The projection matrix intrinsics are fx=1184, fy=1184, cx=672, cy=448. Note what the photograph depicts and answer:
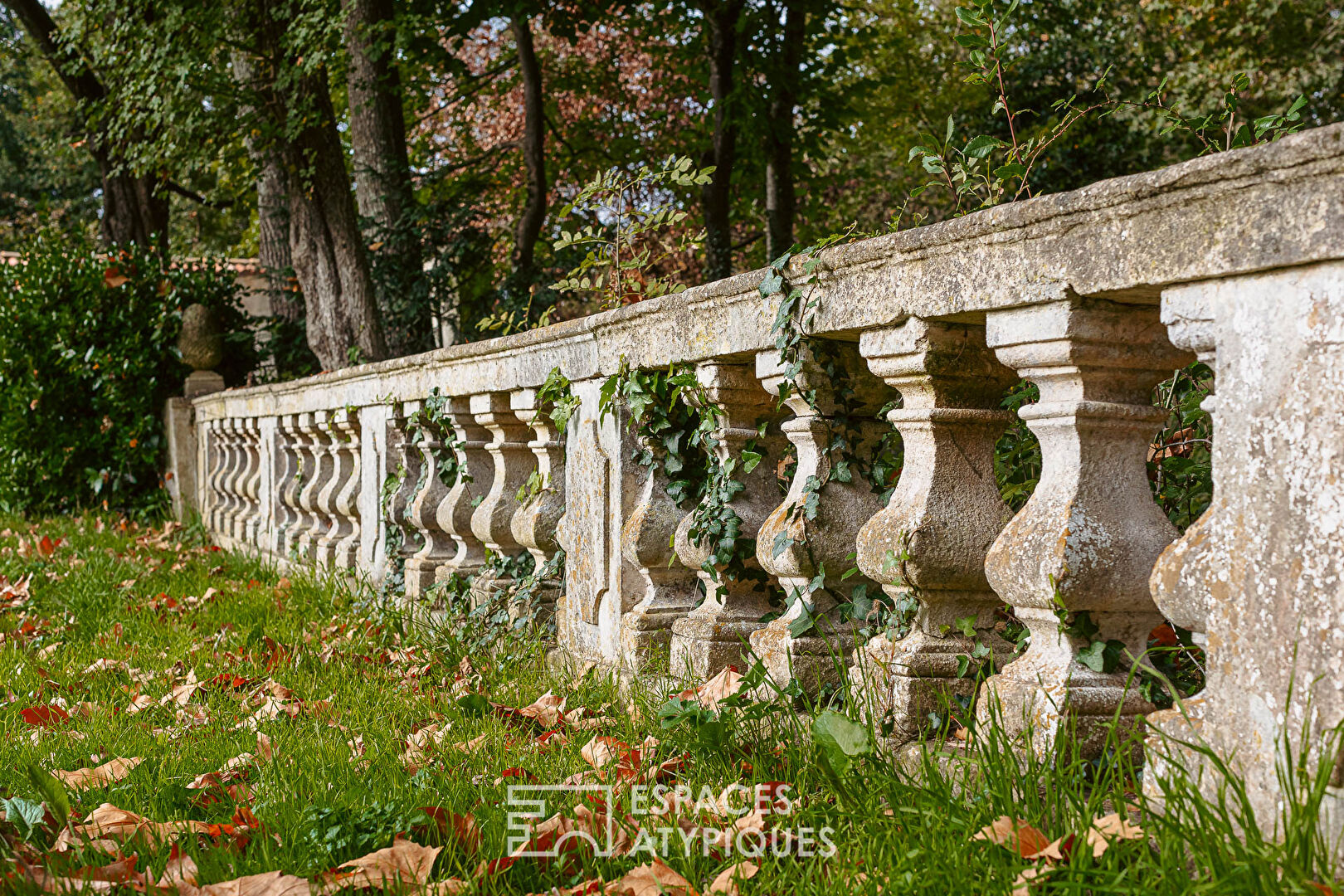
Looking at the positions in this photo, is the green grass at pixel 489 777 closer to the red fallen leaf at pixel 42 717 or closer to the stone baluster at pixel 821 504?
the red fallen leaf at pixel 42 717

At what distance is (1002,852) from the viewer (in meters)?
1.70

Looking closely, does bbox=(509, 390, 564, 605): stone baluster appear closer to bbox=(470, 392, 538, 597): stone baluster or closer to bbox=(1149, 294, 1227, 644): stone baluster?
bbox=(470, 392, 538, 597): stone baluster

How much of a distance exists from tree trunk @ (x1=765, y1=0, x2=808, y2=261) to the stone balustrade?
7.42 meters

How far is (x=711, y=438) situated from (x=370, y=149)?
7804 millimetres

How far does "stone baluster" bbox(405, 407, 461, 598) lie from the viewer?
4777 mm

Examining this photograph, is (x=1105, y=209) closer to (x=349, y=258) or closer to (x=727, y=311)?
(x=727, y=311)

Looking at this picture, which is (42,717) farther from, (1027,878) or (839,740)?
(1027,878)

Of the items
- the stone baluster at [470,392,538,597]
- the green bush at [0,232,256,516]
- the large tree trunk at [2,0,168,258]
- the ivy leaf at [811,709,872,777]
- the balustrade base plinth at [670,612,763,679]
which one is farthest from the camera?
the large tree trunk at [2,0,168,258]

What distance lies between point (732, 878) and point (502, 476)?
259 centimetres

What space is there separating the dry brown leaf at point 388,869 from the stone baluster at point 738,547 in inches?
40.4

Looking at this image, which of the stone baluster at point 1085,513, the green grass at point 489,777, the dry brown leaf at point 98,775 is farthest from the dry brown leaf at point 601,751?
the dry brown leaf at point 98,775

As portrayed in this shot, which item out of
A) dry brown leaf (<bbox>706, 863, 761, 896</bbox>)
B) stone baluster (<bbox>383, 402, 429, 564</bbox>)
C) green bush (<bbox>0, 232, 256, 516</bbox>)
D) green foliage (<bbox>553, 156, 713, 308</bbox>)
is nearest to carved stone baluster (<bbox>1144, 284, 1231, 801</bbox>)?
dry brown leaf (<bbox>706, 863, 761, 896</bbox>)

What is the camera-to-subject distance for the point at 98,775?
8.45 ft

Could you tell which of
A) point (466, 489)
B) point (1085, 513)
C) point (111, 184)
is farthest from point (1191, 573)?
point (111, 184)
